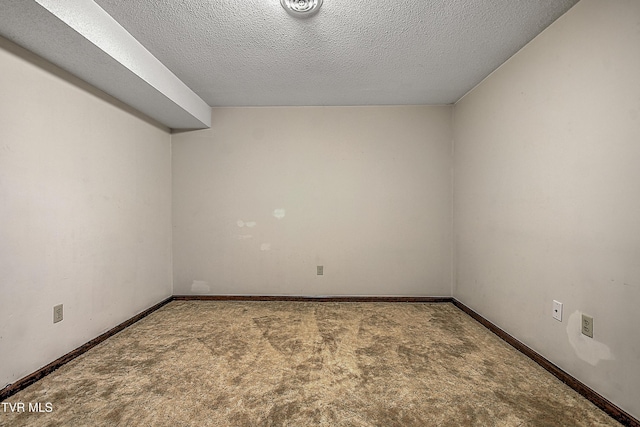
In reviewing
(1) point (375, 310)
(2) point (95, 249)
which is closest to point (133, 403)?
(2) point (95, 249)

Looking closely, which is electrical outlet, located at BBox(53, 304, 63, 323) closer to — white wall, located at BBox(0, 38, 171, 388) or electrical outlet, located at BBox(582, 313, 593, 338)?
white wall, located at BBox(0, 38, 171, 388)

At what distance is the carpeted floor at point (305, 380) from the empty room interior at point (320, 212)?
18mm

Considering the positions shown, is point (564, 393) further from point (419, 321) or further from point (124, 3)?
point (124, 3)

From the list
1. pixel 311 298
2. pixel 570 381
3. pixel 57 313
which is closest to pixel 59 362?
pixel 57 313

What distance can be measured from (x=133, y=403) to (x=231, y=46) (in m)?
2.44

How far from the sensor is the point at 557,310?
6.39 ft

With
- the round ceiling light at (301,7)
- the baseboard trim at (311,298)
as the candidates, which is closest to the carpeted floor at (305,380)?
the baseboard trim at (311,298)

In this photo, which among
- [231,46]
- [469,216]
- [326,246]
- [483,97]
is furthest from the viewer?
[326,246]

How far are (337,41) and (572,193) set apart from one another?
1868 mm

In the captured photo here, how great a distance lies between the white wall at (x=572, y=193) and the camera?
150cm

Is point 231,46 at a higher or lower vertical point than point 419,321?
higher

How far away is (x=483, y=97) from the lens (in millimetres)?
2824

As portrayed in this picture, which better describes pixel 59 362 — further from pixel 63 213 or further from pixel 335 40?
pixel 335 40

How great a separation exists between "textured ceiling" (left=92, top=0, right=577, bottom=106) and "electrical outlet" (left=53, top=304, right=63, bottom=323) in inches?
79.2
